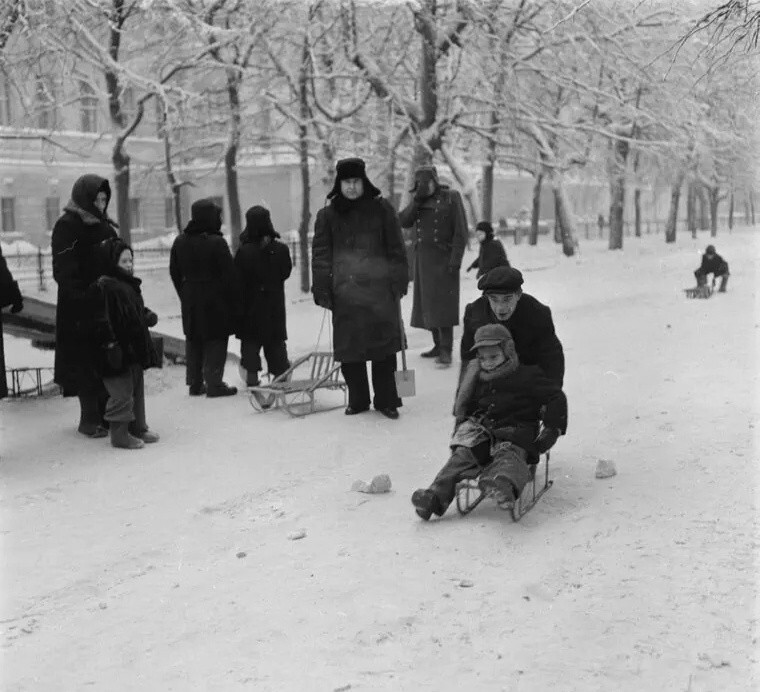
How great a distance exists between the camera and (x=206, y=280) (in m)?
10.1

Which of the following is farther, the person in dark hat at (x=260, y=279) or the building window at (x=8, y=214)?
the building window at (x=8, y=214)

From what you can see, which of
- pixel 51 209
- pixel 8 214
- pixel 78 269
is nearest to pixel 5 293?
pixel 78 269

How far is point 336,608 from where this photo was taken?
4.88 meters

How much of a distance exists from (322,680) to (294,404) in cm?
523

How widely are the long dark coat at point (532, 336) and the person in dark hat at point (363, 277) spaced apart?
104 inches

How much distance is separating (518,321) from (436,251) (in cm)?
533

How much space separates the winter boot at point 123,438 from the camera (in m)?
8.33

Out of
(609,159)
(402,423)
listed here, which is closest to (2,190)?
(609,159)

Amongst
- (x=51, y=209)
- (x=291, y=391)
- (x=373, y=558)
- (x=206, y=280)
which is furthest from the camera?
(x=51, y=209)

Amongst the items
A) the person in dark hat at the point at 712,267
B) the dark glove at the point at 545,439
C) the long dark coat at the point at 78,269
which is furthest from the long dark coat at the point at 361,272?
the person in dark hat at the point at 712,267

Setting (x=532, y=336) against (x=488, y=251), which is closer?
(x=532, y=336)

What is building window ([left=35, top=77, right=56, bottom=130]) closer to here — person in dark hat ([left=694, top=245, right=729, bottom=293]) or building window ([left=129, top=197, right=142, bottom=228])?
person in dark hat ([left=694, top=245, right=729, bottom=293])

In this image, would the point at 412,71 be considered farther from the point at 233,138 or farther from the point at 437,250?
the point at 437,250

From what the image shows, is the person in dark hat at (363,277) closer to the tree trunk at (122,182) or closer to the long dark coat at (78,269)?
the long dark coat at (78,269)
